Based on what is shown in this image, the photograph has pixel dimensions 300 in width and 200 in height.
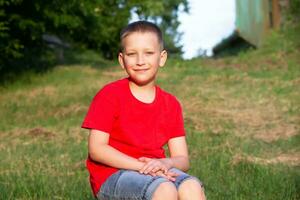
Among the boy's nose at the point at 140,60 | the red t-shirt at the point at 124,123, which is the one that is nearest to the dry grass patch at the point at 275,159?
the red t-shirt at the point at 124,123

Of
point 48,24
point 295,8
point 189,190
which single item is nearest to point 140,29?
point 189,190

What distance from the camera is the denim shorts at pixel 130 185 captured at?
3.41 m

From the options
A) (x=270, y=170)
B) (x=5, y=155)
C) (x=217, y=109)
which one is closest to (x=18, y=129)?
(x=5, y=155)

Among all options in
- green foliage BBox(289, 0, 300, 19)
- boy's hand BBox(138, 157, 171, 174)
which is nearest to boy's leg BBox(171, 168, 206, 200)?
boy's hand BBox(138, 157, 171, 174)

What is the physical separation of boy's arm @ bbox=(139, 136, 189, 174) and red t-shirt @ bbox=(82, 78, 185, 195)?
0.10 m

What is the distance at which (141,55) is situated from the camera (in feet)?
12.6

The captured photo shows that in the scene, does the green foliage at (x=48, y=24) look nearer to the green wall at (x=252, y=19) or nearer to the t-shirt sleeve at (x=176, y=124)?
the green wall at (x=252, y=19)

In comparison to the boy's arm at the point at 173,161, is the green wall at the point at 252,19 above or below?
above

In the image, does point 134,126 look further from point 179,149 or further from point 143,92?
point 179,149

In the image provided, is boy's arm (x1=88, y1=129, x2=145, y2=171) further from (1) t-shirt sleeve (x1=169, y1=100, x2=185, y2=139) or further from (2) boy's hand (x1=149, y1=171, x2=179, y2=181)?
(1) t-shirt sleeve (x1=169, y1=100, x2=185, y2=139)

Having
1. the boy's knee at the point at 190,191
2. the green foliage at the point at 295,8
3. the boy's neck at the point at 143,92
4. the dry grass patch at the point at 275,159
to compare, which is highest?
the green foliage at the point at 295,8

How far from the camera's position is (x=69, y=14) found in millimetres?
14336

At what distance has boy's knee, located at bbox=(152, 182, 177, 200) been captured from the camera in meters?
3.35

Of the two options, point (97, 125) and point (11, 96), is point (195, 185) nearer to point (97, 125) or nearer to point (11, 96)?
point (97, 125)
